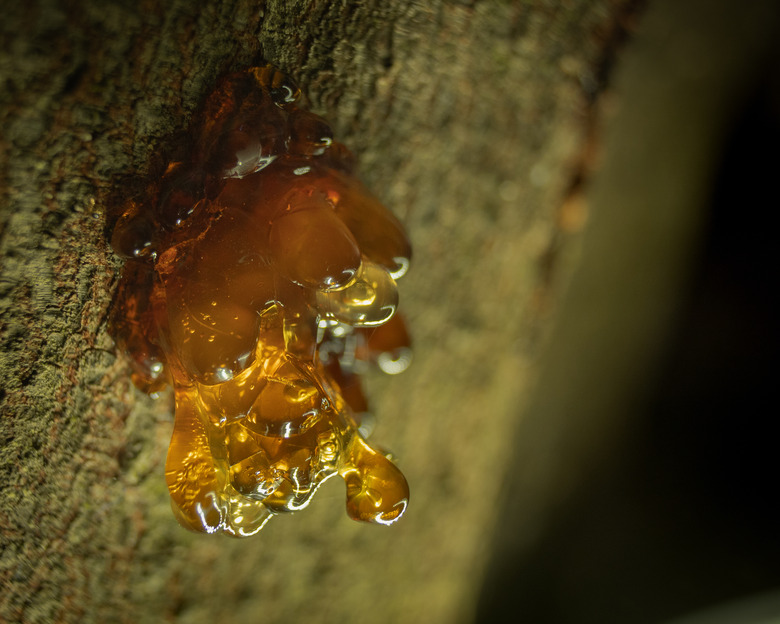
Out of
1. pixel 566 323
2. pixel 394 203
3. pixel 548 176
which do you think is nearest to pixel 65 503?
pixel 394 203

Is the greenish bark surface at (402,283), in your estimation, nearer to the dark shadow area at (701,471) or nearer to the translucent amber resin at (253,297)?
the translucent amber resin at (253,297)

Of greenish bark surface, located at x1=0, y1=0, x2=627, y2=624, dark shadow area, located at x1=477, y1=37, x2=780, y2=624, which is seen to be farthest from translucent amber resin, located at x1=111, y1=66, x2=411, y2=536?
dark shadow area, located at x1=477, y1=37, x2=780, y2=624

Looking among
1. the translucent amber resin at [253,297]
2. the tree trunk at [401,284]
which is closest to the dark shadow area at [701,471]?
the tree trunk at [401,284]

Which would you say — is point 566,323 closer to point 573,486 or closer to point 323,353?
point 573,486

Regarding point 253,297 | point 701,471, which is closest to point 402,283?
point 253,297

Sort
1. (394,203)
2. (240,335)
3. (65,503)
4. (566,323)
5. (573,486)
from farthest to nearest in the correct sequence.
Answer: (573,486), (566,323), (394,203), (65,503), (240,335)
